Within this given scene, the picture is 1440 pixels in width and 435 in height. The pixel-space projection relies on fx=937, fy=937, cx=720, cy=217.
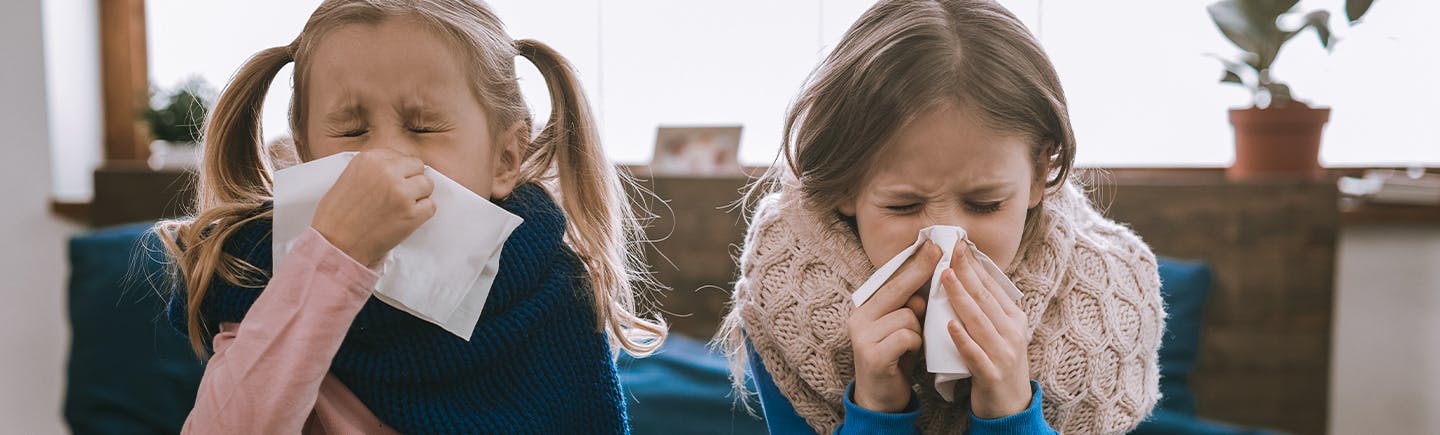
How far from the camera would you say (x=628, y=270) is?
1.07 meters

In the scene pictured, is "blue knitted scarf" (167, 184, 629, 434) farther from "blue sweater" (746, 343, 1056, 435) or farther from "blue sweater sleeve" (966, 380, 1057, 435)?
"blue sweater sleeve" (966, 380, 1057, 435)

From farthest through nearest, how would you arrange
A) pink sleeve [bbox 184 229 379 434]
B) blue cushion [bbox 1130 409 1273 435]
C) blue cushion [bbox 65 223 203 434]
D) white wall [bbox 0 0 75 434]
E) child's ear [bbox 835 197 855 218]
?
white wall [bbox 0 0 75 434], blue cushion [bbox 65 223 203 434], blue cushion [bbox 1130 409 1273 435], child's ear [bbox 835 197 855 218], pink sleeve [bbox 184 229 379 434]

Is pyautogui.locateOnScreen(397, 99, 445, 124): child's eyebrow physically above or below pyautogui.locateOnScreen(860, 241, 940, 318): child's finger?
above

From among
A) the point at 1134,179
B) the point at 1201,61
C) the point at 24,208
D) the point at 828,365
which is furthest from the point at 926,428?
the point at 24,208

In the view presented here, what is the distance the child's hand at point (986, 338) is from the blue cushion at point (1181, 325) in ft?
3.59

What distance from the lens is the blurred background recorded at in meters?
1.85

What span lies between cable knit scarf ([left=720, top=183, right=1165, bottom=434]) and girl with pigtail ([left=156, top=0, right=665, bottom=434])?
0.14 m

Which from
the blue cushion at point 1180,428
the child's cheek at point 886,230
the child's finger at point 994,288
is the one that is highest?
the child's cheek at point 886,230

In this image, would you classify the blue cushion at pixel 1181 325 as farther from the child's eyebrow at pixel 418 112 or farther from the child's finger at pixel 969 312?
the child's eyebrow at pixel 418 112

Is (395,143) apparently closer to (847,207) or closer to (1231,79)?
(847,207)

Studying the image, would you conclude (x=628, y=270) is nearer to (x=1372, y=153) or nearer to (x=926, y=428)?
(x=926, y=428)

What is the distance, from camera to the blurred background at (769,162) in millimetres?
1854

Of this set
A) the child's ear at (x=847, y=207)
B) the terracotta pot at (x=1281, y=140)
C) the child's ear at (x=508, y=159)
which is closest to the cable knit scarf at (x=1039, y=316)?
the child's ear at (x=847, y=207)

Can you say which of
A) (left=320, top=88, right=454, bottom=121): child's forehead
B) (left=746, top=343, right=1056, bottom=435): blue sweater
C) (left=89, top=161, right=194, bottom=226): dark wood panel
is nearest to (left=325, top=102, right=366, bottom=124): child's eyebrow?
(left=320, top=88, right=454, bottom=121): child's forehead
